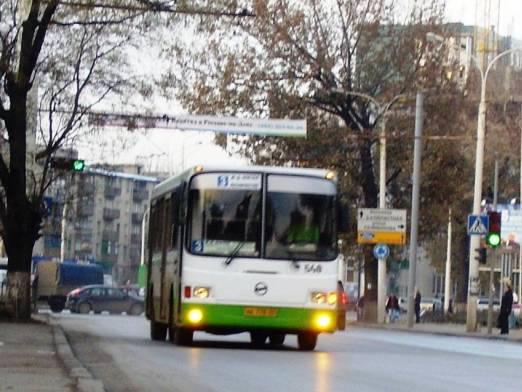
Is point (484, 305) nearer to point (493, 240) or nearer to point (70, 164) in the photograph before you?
point (493, 240)

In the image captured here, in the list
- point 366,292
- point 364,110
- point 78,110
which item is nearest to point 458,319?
point 366,292

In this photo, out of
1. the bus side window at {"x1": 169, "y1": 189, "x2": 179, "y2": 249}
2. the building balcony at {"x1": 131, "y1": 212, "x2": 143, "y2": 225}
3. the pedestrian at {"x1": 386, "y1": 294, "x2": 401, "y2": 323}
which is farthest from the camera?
the building balcony at {"x1": 131, "y1": 212, "x2": 143, "y2": 225}

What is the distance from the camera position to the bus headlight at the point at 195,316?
84.1 feet

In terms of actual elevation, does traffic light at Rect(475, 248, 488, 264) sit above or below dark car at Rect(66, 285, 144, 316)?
above

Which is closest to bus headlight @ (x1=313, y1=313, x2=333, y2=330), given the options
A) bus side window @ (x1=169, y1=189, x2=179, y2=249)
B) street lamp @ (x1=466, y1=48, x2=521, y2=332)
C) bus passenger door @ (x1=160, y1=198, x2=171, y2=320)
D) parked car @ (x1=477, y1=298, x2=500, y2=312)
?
bus side window @ (x1=169, y1=189, x2=179, y2=249)

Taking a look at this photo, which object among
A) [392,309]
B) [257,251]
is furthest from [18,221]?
[392,309]

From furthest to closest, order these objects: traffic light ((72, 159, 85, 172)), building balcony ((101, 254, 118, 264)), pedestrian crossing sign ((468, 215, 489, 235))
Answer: building balcony ((101, 254, 118, 264)), pedestrian crossing sign ((468, 215, 489, 235)), traffic light ((72, 159, 85, 172))

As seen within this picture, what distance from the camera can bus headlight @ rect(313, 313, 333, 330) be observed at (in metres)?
25.8

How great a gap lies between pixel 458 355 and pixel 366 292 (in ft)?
115

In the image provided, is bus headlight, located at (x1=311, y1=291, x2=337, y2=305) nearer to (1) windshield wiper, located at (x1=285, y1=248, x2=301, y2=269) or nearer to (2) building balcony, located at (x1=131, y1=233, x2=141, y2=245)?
(1) windshield wiper, located at (x1=285, y1=248, x2=301, y2=269)

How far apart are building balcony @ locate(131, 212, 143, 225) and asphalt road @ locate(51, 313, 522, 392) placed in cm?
13511

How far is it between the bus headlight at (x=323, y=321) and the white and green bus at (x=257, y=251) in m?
0.01

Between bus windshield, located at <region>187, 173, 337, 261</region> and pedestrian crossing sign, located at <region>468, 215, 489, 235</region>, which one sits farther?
pedestrian crossing sign, located at <region>468, 215, 489, 235</region>

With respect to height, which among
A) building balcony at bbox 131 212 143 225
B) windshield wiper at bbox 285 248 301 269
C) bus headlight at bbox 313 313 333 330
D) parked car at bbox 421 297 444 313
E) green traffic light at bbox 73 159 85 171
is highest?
building balcony at bbox 131 212 143 225
